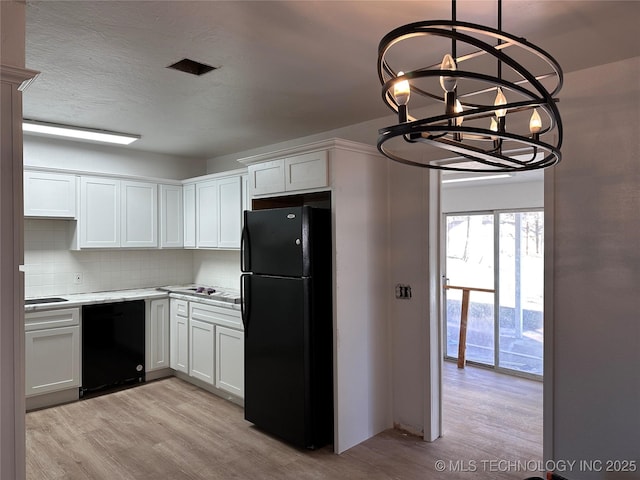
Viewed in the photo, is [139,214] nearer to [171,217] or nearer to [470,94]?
[171,217]

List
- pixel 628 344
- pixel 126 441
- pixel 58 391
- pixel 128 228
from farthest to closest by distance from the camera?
1. pixel 128 228
2. pixel 58 391
3. pixel 126 441
4. pixel 628 344

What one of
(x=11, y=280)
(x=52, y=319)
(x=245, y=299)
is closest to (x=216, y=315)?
(x=245, y=299)

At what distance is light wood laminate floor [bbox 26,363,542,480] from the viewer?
2.85 metres

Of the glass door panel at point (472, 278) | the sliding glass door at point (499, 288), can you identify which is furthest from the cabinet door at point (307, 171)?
the glass door panel at point (472, 278)

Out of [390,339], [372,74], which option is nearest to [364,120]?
[372,74]

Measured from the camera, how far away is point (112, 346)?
428 centimetres

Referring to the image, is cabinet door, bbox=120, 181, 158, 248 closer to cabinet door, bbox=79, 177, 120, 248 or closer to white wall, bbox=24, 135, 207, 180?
cabinet door, bbox=79, 177, 120, 248

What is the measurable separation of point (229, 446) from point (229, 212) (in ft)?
7.45

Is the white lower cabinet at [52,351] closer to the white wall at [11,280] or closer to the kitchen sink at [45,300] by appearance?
the kitchen sink at [45,300]

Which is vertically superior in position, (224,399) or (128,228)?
(128,228)

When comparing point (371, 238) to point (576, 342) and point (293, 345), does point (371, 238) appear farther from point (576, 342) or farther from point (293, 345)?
point (576, 342)

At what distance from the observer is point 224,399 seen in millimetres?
4145

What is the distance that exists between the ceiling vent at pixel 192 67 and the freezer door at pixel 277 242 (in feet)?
3.53

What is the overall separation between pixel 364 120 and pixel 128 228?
2.82 m
